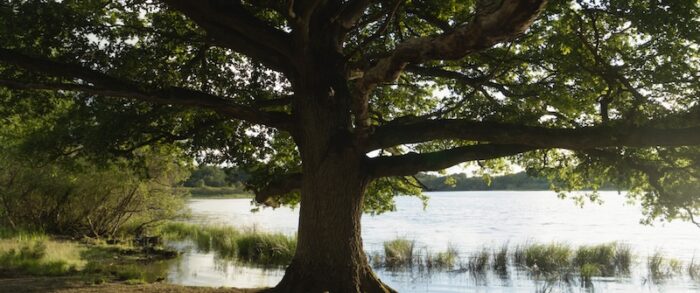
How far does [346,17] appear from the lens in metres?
8.33

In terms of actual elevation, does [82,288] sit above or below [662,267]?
above

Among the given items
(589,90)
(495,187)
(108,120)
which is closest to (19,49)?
(108,120)

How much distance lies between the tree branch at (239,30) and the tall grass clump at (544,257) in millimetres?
14721

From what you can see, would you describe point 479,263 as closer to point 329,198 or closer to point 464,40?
point 329,198

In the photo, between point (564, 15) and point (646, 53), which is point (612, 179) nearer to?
point (646, 53)

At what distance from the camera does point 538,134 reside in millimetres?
7633

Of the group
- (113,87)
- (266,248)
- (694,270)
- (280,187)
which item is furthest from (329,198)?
(694,270)

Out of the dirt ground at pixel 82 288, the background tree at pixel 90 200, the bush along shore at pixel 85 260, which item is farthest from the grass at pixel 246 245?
the dirt ground at pixel 82 288

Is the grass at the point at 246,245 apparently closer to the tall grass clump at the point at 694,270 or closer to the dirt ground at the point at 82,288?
the dirt ground at the point at 82,288

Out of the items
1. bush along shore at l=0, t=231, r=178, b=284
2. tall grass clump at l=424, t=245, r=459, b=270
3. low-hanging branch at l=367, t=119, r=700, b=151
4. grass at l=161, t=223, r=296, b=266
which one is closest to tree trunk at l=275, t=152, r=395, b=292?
low-hanging branch at l=367, t=119, r=700, b=151

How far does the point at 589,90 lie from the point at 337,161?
4.69m

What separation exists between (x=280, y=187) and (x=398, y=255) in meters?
12.2

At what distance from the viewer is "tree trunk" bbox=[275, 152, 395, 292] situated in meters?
7.70

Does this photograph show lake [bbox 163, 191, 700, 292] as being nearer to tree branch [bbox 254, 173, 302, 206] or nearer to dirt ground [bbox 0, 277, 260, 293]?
dirt ground [bbox 0, 277, 260, 293]
